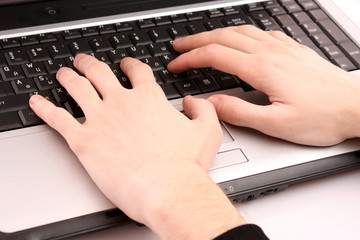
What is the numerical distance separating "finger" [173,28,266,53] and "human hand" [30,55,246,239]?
0.33 feet

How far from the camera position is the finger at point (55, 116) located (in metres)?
0.61

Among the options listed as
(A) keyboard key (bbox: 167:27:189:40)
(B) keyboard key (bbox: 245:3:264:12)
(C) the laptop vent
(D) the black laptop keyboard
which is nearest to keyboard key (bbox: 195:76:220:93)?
(D) the black laptop keyboard

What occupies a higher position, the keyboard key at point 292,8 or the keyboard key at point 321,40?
the keyboard key at point 292,8

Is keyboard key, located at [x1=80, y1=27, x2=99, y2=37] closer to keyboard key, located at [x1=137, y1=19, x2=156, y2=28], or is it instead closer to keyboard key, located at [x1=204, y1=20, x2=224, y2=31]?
keyboard key, located at [x1=137, y1=19, x2=156, y2=28]

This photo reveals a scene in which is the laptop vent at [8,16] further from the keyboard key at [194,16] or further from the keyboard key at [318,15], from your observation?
the keyboard key at [318,15]

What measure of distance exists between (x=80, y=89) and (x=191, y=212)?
0.24 m

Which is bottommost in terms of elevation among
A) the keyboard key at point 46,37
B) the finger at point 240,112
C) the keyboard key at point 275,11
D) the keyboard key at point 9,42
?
the finger at point 240,112

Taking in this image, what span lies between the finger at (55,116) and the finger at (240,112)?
0.65 feet

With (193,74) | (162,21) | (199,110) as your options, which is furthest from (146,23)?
(199,110)

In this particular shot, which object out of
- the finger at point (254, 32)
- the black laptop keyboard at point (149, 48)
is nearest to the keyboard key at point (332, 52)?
the black laptop keyboard at point (149, 48)

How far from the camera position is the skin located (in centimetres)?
55

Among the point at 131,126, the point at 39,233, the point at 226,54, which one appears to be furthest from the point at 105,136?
the point at 226,54

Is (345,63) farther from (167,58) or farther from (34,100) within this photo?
(34,100)

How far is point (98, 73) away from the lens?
681mm
